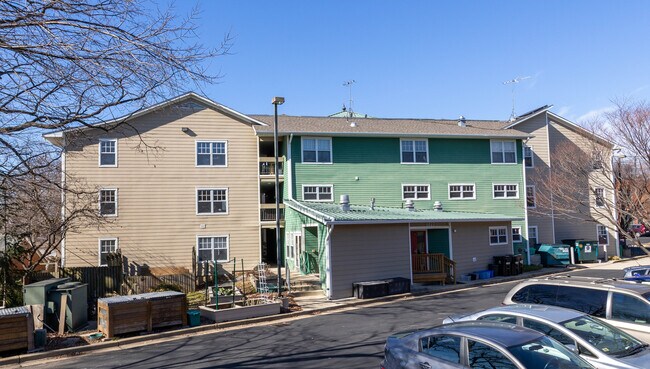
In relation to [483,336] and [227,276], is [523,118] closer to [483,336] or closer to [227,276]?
[227,276]

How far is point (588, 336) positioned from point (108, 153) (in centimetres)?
2424

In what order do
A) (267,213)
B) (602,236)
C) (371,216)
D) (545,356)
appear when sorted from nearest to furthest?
1. (545,356)
2. (371,216)
3. (267,213)
4. (602,236)

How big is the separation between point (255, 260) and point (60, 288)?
1289 centimetres

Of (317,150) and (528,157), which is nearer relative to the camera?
(317,150)

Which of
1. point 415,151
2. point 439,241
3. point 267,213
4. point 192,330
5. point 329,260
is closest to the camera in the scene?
point 192,330

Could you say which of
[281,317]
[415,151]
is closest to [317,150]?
[415,151]

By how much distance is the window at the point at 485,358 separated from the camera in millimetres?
5739

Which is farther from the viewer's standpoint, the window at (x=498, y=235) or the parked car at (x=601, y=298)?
the window at (x=498, y=235)

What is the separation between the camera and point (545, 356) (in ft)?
19.1

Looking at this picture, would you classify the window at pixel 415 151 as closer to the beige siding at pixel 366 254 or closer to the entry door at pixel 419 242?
the entry door at pixel 419 242

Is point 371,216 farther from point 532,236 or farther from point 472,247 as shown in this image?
point 532,236

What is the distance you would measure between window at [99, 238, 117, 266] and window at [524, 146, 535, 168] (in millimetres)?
25587

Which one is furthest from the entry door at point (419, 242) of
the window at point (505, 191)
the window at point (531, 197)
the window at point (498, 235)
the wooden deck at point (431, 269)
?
the window at point (531, 197)

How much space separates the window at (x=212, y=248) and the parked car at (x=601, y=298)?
61.8 feet
